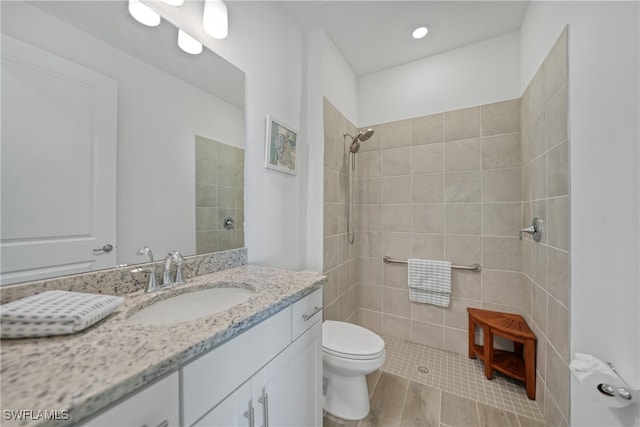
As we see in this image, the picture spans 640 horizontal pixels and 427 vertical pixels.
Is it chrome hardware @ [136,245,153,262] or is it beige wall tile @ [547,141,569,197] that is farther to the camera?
beige wall tile @ [547,141,569,197]

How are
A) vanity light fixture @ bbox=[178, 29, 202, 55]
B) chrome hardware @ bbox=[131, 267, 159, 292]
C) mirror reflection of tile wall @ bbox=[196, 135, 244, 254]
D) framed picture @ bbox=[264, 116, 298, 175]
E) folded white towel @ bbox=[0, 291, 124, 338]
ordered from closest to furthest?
folded white towel @ bbox=[0, 291, 124, 338] → chrome hardware @ bbox=[131, 267, 159, 292] → vanity light fixture @ bbox=[178, 29, 202, 55] → mirror reflection of tile wall @ bbox=[196, 135, 244, 254] → framed picture @ bbox=[264, 116, 298, 175]

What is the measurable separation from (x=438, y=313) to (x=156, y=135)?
7.55ft

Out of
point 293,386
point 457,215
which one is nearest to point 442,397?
point 293,386

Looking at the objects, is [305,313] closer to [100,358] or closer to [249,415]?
[249,415]

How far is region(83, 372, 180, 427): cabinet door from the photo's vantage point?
40 centimetres

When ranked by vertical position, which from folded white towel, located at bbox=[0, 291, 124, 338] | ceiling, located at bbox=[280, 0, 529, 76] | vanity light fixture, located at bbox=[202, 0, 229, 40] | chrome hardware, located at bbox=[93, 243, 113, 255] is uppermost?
ceiling, located at bbox=[280, 0, 529, 76]

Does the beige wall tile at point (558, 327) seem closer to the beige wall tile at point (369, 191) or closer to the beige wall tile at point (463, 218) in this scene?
the beige wall tile at point (463, 218)

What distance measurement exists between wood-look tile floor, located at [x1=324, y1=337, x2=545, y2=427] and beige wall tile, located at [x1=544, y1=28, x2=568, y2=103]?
1.81m

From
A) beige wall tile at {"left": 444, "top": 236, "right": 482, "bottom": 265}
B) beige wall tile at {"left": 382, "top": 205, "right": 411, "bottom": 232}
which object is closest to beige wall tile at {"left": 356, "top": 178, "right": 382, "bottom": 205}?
beige wall tile at {"left": 382, "top": 205, "right": 411, "bottom": 232}

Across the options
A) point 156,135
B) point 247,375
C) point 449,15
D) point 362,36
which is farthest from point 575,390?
point 362,36

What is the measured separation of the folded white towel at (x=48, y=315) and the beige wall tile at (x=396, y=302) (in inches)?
79.9

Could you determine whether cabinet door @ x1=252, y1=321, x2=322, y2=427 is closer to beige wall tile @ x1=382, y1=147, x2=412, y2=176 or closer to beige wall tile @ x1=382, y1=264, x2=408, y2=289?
beige wall tile @ x1=382, y1=264, x2=408, y2=289

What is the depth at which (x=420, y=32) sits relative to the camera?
5.83ft

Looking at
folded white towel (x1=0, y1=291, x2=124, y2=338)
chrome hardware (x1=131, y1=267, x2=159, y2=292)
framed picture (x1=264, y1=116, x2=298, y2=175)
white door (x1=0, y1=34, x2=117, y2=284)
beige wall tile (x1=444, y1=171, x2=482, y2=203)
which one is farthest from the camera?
beige wall tile (x1=444, y1=171, x2=482, y2=203)
